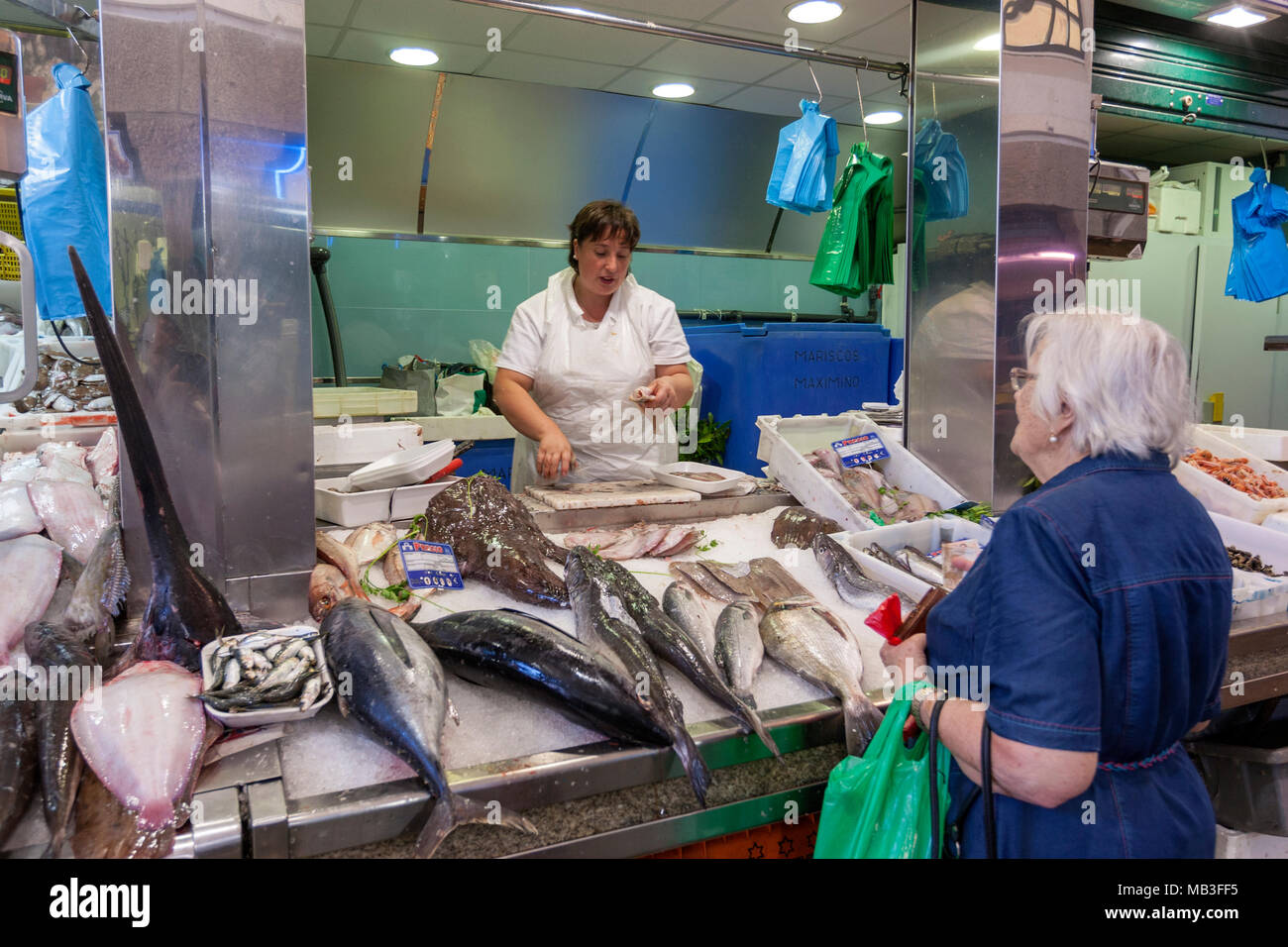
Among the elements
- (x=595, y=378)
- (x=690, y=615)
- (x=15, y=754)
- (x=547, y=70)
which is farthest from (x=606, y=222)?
(x=547, y=70)

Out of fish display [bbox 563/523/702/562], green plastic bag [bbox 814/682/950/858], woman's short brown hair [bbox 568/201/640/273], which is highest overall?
woman's short brown hair [bbox 568/201/640/273]

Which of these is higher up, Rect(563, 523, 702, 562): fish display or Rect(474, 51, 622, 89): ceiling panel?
Rect(474, 51, 622, 89): ceiling panel

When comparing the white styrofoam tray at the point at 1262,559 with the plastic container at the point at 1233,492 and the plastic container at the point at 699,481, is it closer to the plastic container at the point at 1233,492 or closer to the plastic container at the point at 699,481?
the plastic container at the point at 1233,492

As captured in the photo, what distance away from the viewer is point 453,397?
251 inches

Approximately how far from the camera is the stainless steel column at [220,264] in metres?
1.87

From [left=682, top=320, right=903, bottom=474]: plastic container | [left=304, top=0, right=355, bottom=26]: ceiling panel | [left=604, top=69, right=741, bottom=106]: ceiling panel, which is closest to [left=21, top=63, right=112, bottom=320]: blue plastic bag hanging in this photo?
[left=304, top=0, right=355, bottom=26]: ceiling panel

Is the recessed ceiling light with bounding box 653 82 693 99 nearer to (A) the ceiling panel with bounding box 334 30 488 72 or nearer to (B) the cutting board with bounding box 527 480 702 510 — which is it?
(A) the ceiling panel with bounding box 334 30 488 72

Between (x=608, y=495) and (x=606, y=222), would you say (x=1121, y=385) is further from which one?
(x=606, y=222)

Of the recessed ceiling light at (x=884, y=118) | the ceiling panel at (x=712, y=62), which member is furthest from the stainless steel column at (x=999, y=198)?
the recessed ceiling light at (x=884, y=118)

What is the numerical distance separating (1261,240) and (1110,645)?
642cm

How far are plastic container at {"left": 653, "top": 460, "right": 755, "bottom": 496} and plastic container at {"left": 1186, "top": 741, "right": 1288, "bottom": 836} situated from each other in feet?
5.57

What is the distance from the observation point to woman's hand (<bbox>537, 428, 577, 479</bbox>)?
3.32 metres

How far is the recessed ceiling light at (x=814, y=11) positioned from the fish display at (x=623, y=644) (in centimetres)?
509
